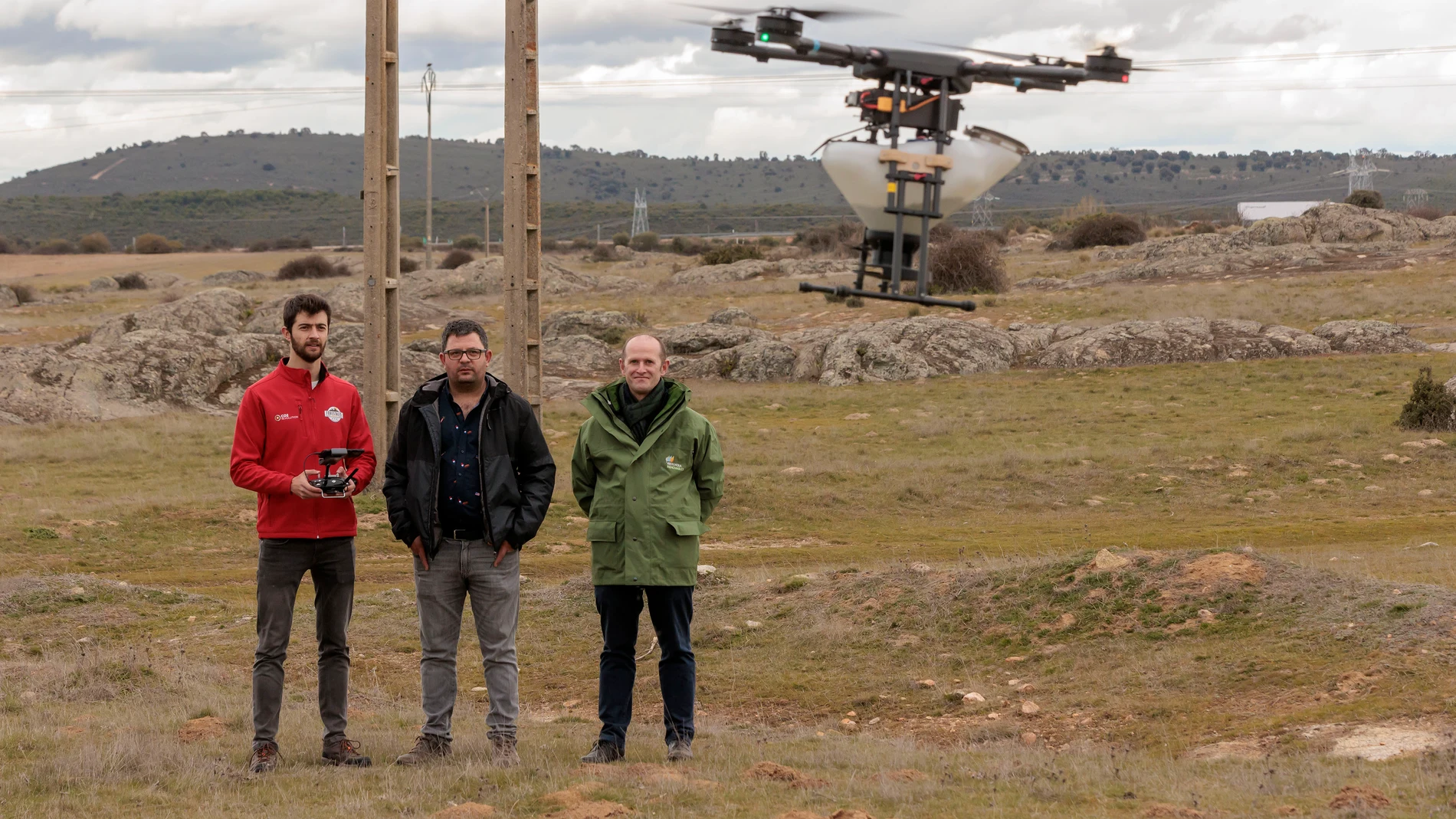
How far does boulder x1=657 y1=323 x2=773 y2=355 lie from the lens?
113 ft

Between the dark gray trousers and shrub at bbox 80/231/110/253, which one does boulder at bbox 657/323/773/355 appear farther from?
shrub at bbox 80/231/110/253

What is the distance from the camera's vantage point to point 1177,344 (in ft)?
99.2

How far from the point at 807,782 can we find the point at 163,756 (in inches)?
121

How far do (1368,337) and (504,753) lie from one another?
93.6ft

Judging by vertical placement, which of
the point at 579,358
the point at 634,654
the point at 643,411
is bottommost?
the point at 579,358

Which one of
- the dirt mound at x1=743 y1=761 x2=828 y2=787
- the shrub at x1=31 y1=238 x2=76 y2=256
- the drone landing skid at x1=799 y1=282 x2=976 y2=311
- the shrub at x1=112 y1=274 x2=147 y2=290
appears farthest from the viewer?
the shrub at x1=31 y1=238 x2=76 y2=256

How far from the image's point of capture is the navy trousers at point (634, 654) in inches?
261

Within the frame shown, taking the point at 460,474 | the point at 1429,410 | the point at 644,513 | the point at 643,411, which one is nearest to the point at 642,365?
the point at 643,411

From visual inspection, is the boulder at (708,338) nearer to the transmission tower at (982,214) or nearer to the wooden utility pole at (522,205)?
the wooden utility pole at (522,205)

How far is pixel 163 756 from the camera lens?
643cm

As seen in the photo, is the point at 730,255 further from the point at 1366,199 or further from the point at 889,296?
the point at 889,296

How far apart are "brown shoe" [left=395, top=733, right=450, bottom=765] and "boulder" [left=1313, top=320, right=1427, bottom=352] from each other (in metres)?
28.1

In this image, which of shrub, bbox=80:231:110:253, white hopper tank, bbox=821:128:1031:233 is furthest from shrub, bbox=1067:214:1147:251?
shrub, bbox=80:231:110:253

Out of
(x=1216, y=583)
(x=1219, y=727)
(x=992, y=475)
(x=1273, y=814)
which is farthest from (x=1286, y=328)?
(x=1273, y=814)
